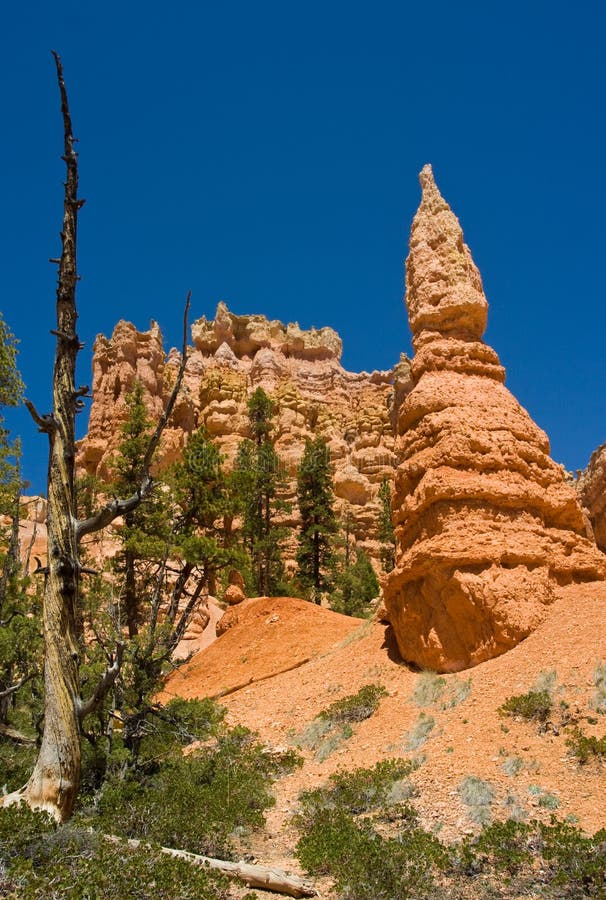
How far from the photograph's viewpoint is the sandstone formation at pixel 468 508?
1253cm

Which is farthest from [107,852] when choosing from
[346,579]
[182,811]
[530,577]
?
[346,579]

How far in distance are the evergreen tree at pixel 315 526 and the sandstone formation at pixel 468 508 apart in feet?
61.7

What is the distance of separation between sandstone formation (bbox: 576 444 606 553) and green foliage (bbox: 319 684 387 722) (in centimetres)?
1572

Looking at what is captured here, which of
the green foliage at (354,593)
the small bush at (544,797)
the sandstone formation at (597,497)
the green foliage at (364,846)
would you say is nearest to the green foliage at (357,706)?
the green foliage at (364,846)

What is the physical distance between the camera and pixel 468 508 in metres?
13.6

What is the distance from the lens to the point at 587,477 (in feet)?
88.5

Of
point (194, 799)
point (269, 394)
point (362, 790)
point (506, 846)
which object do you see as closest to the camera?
point (506, 846)

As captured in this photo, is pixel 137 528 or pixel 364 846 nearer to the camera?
pixel 364 846

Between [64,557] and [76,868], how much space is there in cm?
253

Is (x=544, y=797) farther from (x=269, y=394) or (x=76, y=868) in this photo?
(x=269, y=394)

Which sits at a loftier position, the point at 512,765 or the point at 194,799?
the point at 512,765

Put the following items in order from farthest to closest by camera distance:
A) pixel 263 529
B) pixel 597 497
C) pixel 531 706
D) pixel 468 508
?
pixel 263 529 < pixel 597 497 < pixel 468 508 < pixel 531 706

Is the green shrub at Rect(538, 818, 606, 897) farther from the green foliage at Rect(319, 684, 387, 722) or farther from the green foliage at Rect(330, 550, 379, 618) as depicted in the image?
the green foliage at Rect(330, 550, 379, 618)

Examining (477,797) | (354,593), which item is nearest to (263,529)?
(354,593)
